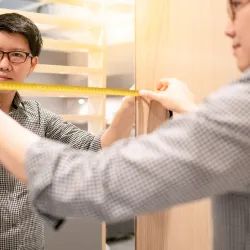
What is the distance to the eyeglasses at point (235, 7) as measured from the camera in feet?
1.54

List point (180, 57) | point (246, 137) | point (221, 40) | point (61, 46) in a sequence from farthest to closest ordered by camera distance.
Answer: point (61, 46) → point (180, 57) → point (221, 40) → point (246, 137)

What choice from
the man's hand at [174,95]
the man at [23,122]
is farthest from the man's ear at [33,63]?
the man's hand at [174,95]

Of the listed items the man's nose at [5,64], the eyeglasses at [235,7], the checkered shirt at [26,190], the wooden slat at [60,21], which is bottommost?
the checkered shirt at [26,190]

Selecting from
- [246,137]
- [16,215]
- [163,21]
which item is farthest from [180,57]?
[16,215]

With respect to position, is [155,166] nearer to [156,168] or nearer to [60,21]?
[156,168]

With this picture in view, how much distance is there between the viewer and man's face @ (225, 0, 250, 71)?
46cm

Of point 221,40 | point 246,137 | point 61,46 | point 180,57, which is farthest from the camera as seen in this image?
point 61,46

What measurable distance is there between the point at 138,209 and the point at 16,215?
63 centimetres

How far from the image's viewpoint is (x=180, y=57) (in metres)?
0.87

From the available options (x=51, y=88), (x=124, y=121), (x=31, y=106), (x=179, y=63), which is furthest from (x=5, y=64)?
(x=179, y=63)

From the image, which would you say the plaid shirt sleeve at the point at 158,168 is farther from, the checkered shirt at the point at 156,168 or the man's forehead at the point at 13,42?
the man's forehead at the point at 13,42

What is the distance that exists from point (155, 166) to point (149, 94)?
1.63ft

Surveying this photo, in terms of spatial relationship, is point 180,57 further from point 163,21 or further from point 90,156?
point 90,156

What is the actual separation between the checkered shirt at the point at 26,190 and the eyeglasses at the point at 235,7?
0.60 m
